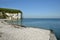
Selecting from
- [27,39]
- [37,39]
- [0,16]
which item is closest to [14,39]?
[27,39]

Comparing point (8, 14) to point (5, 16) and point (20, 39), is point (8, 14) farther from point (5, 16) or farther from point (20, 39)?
point (20, 39)

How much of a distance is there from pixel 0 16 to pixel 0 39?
48.2 metres

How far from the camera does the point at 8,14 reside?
62.3m

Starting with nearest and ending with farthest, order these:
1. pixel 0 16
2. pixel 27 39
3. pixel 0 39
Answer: pixel 0 39, pixel 27 39, pixel 0 16

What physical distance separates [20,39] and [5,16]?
165 feet

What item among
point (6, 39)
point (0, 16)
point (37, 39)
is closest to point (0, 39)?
point (6, 39)

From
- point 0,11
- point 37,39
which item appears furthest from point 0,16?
point 37,39

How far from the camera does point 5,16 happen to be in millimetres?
61781

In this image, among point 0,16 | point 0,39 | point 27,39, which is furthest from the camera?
point 0,16

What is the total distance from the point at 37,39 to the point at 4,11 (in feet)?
164

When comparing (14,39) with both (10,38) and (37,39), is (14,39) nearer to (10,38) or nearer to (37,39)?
(10,38)

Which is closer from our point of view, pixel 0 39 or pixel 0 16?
pixel 0 39

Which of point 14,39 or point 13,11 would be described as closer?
point 14,39

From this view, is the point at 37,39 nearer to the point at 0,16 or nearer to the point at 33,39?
the point at 33,39
